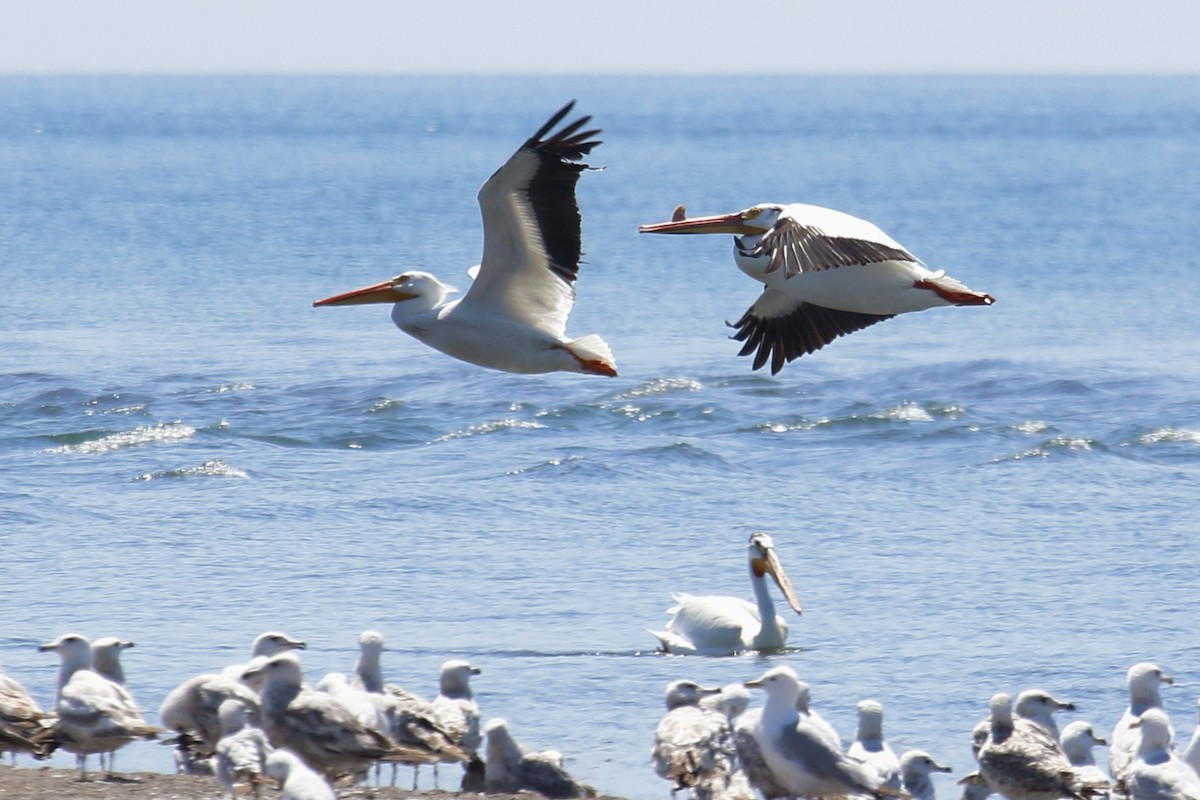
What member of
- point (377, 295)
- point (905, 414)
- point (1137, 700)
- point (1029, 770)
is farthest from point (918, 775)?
point (905, 414)

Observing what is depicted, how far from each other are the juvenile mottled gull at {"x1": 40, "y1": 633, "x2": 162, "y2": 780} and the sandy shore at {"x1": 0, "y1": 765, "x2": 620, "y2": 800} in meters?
0.15

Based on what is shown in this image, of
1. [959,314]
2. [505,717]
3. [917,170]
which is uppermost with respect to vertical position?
[917,170]

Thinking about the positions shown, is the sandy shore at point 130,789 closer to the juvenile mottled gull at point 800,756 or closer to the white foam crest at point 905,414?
the juvenile mottled gull at point 800,756

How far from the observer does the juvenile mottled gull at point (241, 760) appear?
26.1ft

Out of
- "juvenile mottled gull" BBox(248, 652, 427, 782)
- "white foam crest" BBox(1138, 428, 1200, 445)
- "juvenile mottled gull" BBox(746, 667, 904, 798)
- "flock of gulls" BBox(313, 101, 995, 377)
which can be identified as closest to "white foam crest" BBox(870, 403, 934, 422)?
"white foam crest" BBox(1138, 428, 1200, 445)

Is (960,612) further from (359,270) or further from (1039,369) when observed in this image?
(359,270)

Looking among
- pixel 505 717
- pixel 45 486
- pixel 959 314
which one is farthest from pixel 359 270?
pixel 505 717

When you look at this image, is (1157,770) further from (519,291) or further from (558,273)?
(519,291)

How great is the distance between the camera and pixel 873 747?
9.36 meters

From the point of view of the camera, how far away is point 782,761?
8.50 metres

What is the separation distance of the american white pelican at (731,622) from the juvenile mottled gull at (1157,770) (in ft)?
13.3

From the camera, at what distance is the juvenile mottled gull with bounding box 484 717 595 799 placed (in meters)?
8.96

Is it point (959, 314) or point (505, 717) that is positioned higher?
point (959, 314)

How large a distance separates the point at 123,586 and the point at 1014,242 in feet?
142
